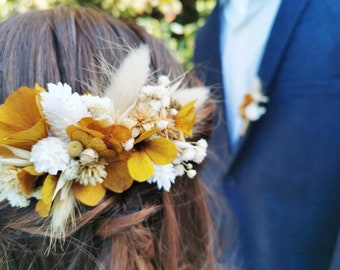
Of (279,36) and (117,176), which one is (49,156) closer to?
(117,176)

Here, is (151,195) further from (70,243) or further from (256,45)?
(256,45)

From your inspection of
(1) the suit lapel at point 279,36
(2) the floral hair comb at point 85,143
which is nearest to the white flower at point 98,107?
(2) the floral hair comb at point 85,143

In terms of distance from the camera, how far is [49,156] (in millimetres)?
622

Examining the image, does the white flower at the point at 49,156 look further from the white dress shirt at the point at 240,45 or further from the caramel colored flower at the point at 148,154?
the white dress shirt at the point at 240,45

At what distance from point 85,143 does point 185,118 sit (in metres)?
0.18

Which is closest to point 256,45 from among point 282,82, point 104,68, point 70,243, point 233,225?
point 282,82

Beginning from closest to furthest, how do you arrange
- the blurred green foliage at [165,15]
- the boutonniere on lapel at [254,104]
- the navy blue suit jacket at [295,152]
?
the navy blue suit jacket at [295,152] < the boutonniere on lapel at [254,104] < the blurred green foliage at [165,15]

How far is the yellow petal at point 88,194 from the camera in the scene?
26.4 inches

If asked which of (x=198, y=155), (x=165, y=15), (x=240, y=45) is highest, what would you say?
(x=198, y=155)

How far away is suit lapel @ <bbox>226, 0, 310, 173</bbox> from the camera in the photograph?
103cm

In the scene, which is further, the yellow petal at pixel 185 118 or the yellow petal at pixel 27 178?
the yellow petal at pixel 185 118

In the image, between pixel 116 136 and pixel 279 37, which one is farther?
pixel 279 37

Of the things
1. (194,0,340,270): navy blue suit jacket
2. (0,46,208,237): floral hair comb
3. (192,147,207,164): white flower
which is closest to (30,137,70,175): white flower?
(0,46,208,237): floral hair comb

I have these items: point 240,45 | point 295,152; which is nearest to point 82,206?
point 295,152
